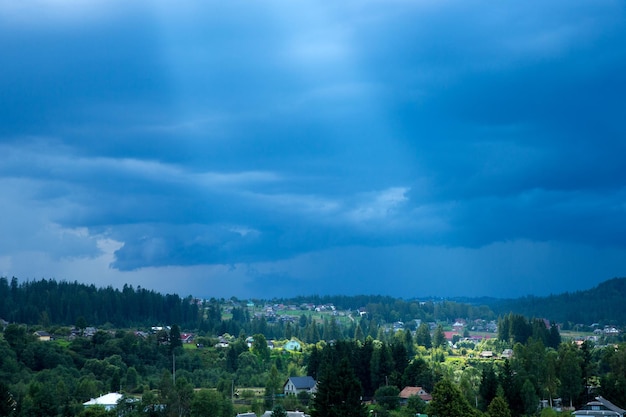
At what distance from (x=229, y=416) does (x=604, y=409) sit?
2766 centimetres

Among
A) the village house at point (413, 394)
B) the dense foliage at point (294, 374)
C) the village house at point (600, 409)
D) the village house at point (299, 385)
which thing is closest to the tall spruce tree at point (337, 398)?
the dense foliage at point (294, 374)

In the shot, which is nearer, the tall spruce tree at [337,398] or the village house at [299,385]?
the tall spruce tree at [337,398]

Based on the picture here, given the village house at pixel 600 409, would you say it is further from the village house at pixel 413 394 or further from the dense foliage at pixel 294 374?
the village house at pixel 413 394

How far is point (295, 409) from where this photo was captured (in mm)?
60688

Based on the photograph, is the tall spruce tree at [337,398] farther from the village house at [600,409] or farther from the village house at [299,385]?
the village house at [299,385]

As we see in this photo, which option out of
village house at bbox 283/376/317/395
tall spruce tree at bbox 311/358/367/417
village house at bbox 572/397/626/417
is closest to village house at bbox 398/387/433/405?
village house at bbox 283/376/317/395

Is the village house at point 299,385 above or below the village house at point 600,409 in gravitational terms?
above

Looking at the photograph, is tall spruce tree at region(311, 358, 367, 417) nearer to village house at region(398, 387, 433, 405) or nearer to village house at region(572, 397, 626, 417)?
village house at region(398, 387, 433, 405)

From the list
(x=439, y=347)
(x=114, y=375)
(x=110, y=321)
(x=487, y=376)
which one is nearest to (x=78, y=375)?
(x=114, y=375)

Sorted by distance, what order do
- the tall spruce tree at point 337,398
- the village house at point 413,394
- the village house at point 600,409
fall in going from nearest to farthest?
1. the tall spruce tree at point 337,398
2. the village house at point 600,409
3. the village house at point 413,394

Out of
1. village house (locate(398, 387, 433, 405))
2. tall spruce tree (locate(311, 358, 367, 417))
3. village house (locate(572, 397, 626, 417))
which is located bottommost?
village house (locate(572, 397, 626, 417))

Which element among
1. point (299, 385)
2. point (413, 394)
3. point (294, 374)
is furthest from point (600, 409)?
point (294, 374)

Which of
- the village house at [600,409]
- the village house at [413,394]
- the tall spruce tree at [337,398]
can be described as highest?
the tall spruce tree at [337,398]

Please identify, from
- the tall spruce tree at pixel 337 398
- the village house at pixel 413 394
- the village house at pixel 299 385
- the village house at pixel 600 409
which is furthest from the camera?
the village house at pixel 299 385
